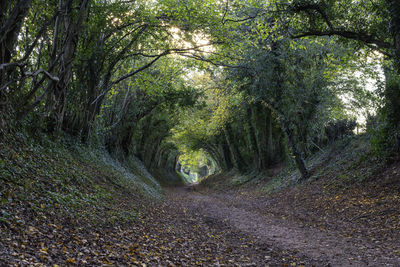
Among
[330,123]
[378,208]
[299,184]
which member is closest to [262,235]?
[378,208]

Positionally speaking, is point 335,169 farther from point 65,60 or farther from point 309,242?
point 65,60

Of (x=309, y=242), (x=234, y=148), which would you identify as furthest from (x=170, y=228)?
(x=234, y=148)

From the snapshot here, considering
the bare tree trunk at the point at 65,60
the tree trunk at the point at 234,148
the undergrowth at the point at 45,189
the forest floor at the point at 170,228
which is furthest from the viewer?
the tree trunk at the point at 234,148

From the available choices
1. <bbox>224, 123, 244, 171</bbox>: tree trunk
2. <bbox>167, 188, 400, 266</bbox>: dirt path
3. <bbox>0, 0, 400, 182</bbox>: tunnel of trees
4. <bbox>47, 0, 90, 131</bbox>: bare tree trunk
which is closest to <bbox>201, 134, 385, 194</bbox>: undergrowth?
<bbox>0, 0, 400, 182</bbox>: tunnel of trees

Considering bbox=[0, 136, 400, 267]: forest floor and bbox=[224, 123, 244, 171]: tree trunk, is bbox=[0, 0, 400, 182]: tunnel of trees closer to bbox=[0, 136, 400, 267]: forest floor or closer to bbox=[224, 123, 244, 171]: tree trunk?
bbox=[0, 136, 400, 267]: forest floor

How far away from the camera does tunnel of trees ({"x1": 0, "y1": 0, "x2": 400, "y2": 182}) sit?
28.2ft

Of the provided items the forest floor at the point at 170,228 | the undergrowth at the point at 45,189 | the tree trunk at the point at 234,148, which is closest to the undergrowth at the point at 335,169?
the forest floor at the point at 170,228

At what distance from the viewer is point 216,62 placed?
48.9ft

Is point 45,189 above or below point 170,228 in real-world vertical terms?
above

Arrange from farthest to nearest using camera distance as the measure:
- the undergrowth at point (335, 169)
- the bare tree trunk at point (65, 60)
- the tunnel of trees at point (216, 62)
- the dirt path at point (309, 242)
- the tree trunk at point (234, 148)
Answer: the tree trunk at point (234, 148) < the undergrowth at point (335, 169) < the bare tree trunk at point (65, 60) < the tunnel of trees at point (216, 62) < the dirt path at point (309, 242)

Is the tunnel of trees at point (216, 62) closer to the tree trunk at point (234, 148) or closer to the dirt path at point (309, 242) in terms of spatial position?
the tree trunk at point (234, 148)

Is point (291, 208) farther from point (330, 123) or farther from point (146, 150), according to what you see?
point (146, 150)

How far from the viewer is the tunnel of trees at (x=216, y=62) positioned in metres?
8.60

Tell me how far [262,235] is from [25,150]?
23.6 ft
